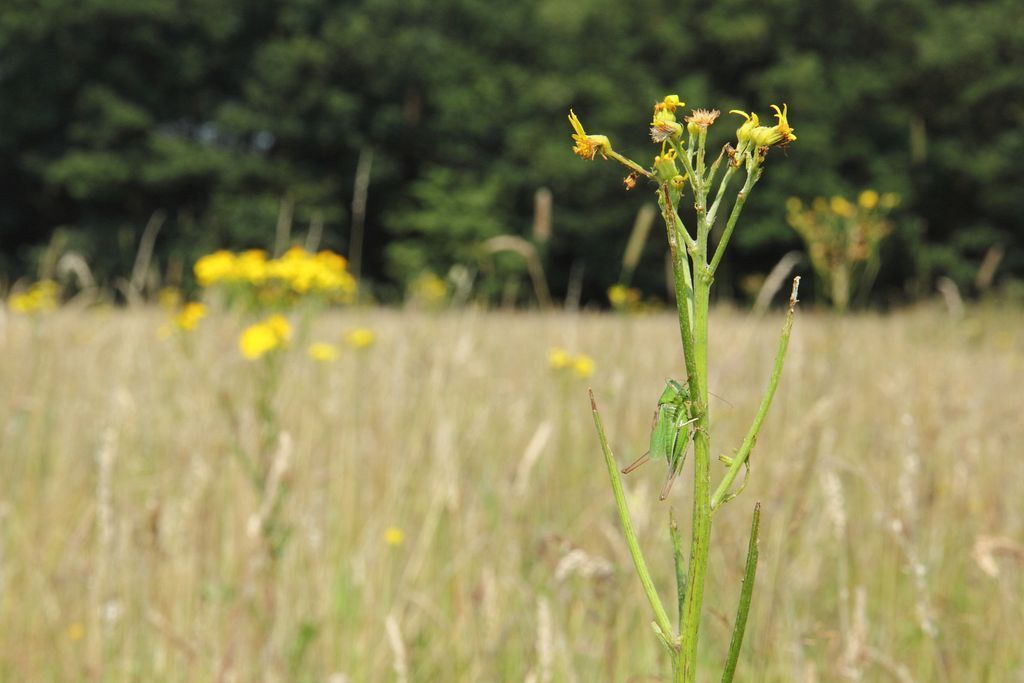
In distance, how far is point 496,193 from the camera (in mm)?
18391

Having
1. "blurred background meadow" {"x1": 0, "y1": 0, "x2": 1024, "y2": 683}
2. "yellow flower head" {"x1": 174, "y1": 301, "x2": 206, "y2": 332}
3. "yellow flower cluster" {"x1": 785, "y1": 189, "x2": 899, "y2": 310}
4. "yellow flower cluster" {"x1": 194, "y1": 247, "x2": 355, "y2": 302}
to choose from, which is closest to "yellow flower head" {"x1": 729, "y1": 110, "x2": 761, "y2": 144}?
"blurred background meadow" {"x1": 0, "y1": 0, "x2": 1024, "y2": 683}

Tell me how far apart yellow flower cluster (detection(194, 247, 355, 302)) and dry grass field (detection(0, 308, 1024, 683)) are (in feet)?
0.58

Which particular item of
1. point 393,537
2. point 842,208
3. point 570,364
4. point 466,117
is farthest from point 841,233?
point 466,117

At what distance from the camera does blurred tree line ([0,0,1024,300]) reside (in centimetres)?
1791

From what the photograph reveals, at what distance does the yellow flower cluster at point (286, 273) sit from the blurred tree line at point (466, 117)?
584 inches

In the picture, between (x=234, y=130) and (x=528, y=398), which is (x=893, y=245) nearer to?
(x=234, y=130)

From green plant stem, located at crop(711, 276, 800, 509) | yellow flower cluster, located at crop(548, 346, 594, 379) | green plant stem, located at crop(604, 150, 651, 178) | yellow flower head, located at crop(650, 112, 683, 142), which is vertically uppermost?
yellow flower head, located at crop(650, 112, 683, 142)

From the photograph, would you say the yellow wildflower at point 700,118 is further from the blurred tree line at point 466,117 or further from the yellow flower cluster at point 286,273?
the blurred tree line at point 466,117

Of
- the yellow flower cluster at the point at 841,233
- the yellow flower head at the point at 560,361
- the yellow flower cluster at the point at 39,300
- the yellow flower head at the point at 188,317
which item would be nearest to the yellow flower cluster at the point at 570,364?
the yellow flower head at the point at 560,361

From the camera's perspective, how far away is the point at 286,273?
2.12 metres

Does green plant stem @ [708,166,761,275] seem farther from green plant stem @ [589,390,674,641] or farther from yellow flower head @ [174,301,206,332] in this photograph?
yellow flower head @ [174,301,206,332]

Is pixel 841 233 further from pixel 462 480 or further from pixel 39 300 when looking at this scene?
pixel 39 300

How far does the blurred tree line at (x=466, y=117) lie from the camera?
17906mm

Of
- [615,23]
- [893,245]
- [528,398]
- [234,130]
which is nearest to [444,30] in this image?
[615,23]
